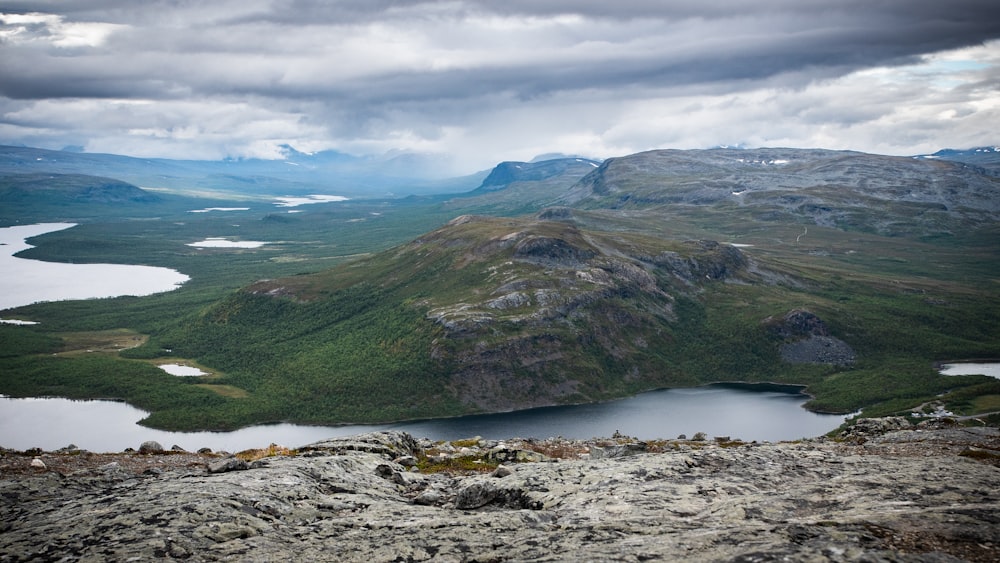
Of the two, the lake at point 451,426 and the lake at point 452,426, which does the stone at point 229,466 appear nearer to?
the lake at point 452,426

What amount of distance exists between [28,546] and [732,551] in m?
26.9

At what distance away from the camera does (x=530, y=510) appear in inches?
1220

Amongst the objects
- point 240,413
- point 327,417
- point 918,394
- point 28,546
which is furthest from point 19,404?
point 918,394

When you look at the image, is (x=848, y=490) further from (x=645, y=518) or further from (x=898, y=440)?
(x=898, y=440)

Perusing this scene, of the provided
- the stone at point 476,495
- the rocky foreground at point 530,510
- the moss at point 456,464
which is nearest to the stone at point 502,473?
the rocky foreground at point 530,510

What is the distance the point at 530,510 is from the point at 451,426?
15471 cm

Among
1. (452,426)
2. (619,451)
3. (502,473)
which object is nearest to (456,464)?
(619,451)

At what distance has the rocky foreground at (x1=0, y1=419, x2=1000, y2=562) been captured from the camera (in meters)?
24.5

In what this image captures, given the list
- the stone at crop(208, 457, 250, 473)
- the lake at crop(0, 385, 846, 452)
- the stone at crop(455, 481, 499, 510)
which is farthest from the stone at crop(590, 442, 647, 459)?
the lake at crop(0, 385, 846, 452)

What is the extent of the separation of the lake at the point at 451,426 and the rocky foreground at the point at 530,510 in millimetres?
126057

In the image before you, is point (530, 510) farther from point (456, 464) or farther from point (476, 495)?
point (456, 464)

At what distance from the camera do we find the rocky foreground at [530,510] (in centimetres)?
2445

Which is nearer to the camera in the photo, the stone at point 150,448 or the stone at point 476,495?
the stone at point 476,495

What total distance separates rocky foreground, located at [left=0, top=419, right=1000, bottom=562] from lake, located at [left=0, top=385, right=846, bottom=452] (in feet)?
414
